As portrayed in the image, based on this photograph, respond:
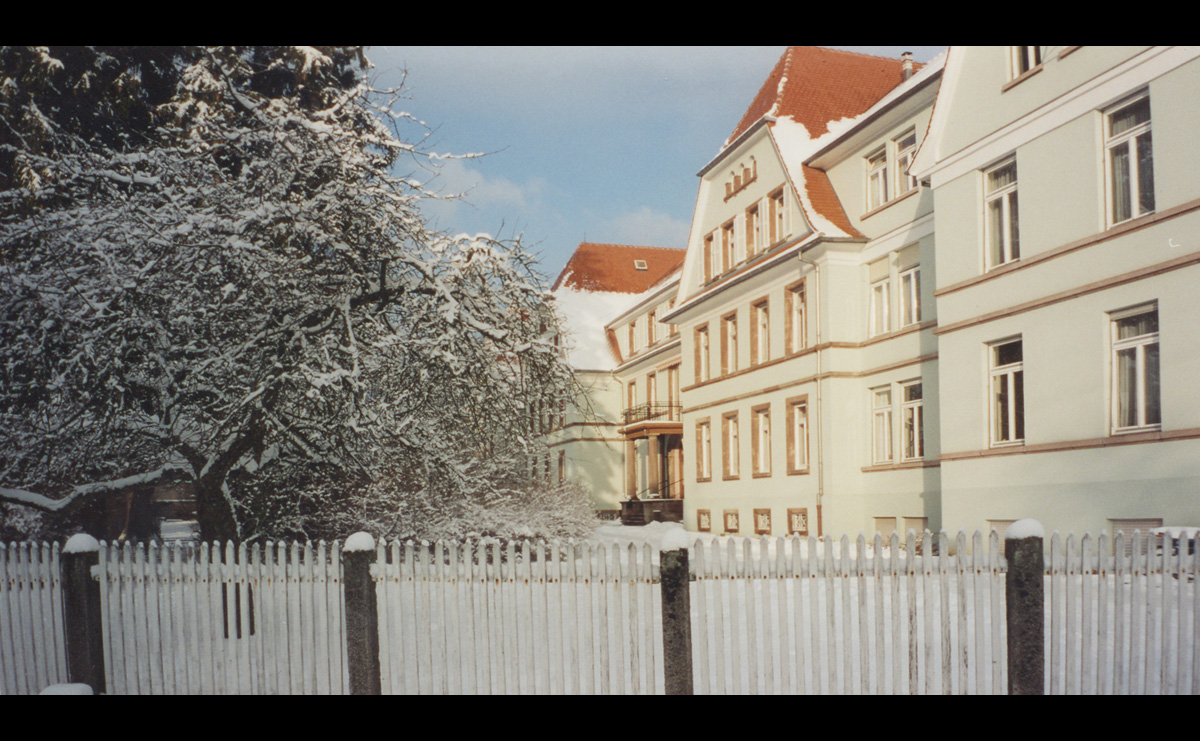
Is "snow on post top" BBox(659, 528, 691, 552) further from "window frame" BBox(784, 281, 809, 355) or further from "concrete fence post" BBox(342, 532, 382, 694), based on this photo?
"window frame" BBox(784, 281, 809, 355)

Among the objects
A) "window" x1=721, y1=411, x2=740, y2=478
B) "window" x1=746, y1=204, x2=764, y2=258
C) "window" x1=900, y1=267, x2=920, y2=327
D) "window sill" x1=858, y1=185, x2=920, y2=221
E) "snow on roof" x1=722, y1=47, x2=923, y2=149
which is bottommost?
"window" x1=721, y1=411, x2=740, y2=478

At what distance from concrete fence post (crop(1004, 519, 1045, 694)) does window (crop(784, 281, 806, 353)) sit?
10012mm

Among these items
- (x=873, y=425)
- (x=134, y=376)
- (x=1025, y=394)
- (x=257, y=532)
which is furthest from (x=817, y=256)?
(x=134, y=376)

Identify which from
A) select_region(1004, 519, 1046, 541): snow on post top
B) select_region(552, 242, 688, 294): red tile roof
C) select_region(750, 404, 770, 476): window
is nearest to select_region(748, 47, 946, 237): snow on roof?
select_region(552, 242, 688, 294): red tile roof

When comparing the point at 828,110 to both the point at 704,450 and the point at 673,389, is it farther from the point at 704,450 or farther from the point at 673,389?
the point at 673,389

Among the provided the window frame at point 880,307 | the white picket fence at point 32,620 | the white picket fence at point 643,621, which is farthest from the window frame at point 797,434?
the white picket fence at point 32,620

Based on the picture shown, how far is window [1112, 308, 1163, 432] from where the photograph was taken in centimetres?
1010

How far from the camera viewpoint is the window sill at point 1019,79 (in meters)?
11.4

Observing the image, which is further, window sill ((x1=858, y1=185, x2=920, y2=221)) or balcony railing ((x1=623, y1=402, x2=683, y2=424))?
balcony railing ((x1=623, y1=402, x2=683, y2=424))

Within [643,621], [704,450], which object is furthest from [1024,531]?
[704,450]

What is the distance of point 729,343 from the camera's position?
58.7 feet

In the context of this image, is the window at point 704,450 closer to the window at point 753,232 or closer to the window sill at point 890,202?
the window at point 753,232

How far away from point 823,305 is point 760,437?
2.93 metres

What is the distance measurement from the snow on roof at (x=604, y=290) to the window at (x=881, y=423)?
4014 millimetres
